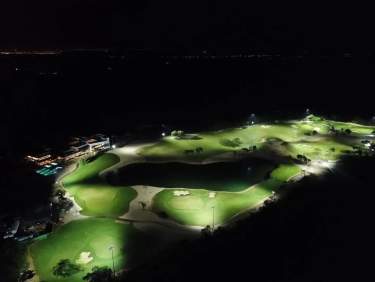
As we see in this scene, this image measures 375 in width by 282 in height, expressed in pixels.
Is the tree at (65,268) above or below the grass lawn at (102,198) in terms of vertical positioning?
below

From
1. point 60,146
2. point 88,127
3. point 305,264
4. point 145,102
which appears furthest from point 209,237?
point 145,102

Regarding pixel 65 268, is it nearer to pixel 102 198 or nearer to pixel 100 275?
pixel 100 275

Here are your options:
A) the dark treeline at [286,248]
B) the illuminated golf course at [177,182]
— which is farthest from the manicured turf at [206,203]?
the dark treeline at [286,248]

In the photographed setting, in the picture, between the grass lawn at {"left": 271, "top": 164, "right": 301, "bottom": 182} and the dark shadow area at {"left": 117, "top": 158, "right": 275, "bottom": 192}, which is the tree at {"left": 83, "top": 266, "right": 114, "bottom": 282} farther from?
the grass lawn at {"left": 271, "top": 164, "right": 301, "bottom": 182}

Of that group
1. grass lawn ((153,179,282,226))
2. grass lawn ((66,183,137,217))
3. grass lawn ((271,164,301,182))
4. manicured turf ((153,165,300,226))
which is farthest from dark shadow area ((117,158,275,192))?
grass lawn ((66,183,137,217))

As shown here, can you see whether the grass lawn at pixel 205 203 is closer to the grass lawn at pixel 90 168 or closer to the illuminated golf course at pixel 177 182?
the illuminated golf course at pixel 177 182
